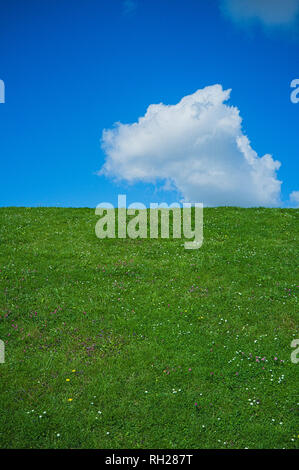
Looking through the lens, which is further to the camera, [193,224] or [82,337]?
[193,224]

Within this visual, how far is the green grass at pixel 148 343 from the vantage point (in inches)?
429

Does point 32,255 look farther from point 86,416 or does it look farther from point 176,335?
point 86,416

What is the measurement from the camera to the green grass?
1091 centimetres

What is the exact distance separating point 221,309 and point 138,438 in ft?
28.3

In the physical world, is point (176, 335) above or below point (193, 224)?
below

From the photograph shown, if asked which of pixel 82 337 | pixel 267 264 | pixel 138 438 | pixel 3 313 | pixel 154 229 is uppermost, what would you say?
pixel 154 229

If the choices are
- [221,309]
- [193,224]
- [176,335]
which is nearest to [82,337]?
[176,335]

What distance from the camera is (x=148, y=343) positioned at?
587 inches

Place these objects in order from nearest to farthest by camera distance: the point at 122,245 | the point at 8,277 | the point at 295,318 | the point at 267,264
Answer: the point at 295,318 < the point at 8,277 < the point at 267,264 < the point at 122,245

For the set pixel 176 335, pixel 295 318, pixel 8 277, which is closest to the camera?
pixel 176 335

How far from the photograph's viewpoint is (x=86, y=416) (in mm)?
11258

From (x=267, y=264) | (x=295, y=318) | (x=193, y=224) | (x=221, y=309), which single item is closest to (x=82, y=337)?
(x=221, y=309)

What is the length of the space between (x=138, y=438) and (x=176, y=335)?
5.52 metres

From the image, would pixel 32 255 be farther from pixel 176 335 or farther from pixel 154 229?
pixel 176 335
